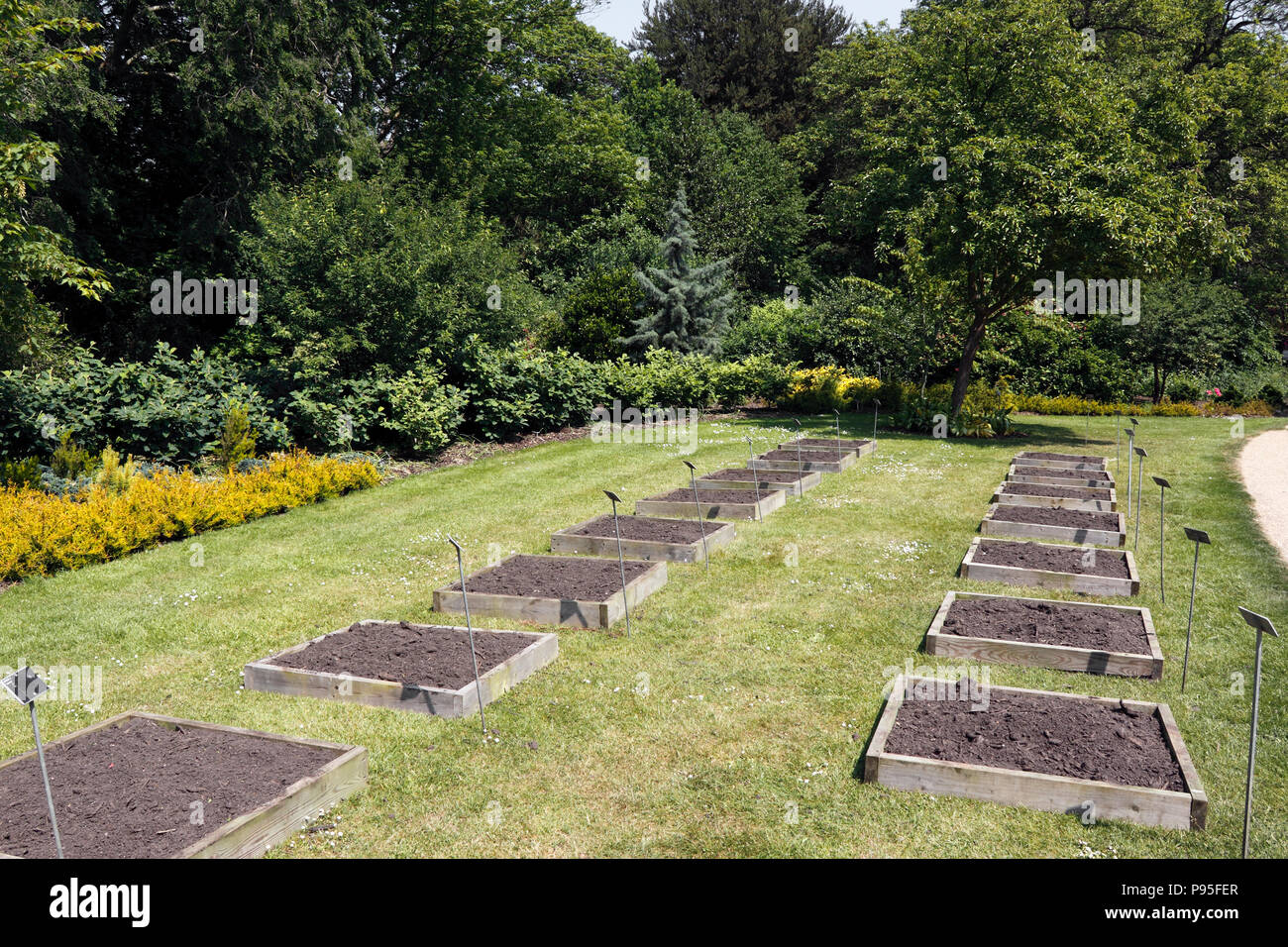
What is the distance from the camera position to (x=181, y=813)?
4332 mm

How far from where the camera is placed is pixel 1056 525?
9.98m

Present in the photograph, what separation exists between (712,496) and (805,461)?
9.83ft

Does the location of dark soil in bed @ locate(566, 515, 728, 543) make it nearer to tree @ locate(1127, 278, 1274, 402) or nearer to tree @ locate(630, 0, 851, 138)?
tree @ locate(1127, 278, 1274, 402)

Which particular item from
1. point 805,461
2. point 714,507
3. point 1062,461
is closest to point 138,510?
point 714,507

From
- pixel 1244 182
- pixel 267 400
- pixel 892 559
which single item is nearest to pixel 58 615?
pixel 267 400

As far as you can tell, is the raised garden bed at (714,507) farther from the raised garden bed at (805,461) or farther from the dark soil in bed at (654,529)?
the raised garden bed at (805,461)

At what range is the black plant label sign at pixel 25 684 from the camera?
11.5 feet

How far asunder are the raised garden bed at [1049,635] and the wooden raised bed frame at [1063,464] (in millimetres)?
7317

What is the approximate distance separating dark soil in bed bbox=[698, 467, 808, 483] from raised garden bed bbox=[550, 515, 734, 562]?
8.77ft

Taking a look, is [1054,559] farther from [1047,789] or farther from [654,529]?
[1047,789]

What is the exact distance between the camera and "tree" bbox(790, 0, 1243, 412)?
15.4 meters

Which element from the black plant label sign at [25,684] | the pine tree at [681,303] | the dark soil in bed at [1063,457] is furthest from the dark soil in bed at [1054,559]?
the pine tree at [681,303]

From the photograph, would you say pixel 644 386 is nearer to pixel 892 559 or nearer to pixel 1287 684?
pixel 892 559

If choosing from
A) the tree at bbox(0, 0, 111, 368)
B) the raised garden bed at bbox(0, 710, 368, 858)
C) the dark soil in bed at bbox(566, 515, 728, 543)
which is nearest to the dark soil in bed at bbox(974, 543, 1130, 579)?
the dark soil in bed at bbox(566, 515, 728, 543)
